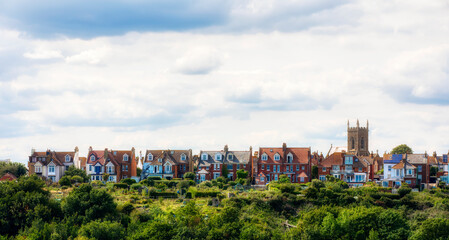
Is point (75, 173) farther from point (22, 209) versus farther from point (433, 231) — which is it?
point (433, 231)

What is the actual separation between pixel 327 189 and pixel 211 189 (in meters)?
15.3

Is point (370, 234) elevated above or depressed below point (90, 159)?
below

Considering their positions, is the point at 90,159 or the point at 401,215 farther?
the point at 90,159

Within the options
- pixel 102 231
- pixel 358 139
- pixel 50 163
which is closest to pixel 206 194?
pixel 102 231

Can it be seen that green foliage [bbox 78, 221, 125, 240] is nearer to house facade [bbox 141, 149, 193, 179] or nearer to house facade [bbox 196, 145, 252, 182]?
house facade [bbox 141, 149, 193, 179]

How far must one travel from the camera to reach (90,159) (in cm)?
9506

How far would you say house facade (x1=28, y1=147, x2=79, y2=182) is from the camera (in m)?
92.0

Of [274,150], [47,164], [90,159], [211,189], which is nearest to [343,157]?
[274,150]

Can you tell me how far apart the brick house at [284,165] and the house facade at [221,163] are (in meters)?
2.33

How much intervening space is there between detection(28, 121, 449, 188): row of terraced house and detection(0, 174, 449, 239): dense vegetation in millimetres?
12285

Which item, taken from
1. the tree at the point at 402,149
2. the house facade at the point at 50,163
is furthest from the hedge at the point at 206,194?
the tree at the point at 402,149

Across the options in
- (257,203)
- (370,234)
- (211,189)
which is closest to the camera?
(370,234)

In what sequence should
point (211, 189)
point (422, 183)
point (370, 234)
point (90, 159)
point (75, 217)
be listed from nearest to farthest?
point (370, 234) < point (75, 217) < point (211, 189) < point (422, 183) < point (90, 159)

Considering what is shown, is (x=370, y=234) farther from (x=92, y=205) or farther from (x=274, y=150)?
(x=274, y=150)
